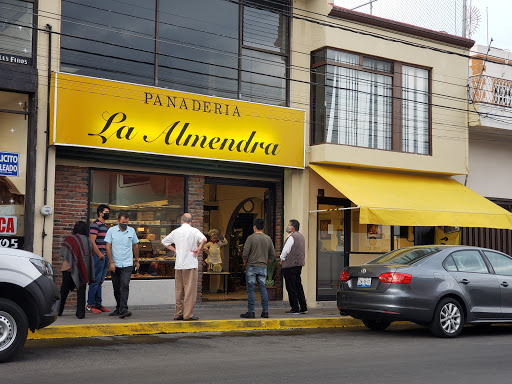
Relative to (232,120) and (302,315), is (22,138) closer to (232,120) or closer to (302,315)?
(232,120)

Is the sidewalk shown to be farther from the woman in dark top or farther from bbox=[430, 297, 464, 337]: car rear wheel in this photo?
bbox=[430, 297, 464, 337]: car rear wheel

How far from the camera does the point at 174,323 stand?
1110cm

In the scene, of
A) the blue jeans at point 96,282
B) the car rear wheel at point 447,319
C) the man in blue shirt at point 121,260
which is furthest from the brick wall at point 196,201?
the car rear wheel at point 447,319

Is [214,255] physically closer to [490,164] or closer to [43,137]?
[43,137]

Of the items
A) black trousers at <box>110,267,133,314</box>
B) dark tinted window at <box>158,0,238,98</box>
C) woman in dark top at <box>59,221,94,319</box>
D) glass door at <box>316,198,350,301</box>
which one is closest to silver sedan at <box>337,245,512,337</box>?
black trousers at <box>110,267,133,314</box>

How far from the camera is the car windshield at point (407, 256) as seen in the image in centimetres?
1124

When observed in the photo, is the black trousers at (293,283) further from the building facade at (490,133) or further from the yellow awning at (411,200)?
the building facade at (490,133)

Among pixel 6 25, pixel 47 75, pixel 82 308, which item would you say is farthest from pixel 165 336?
pixel 6 25

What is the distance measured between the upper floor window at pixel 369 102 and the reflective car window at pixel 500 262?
18.0 feet

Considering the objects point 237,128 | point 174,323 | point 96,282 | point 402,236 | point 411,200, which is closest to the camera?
point 174,323

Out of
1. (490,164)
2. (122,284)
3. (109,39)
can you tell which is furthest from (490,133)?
(122,284)

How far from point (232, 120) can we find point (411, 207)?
466 centimetres

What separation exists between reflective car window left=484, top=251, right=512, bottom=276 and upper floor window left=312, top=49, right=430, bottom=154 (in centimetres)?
550

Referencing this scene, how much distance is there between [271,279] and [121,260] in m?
4.81
